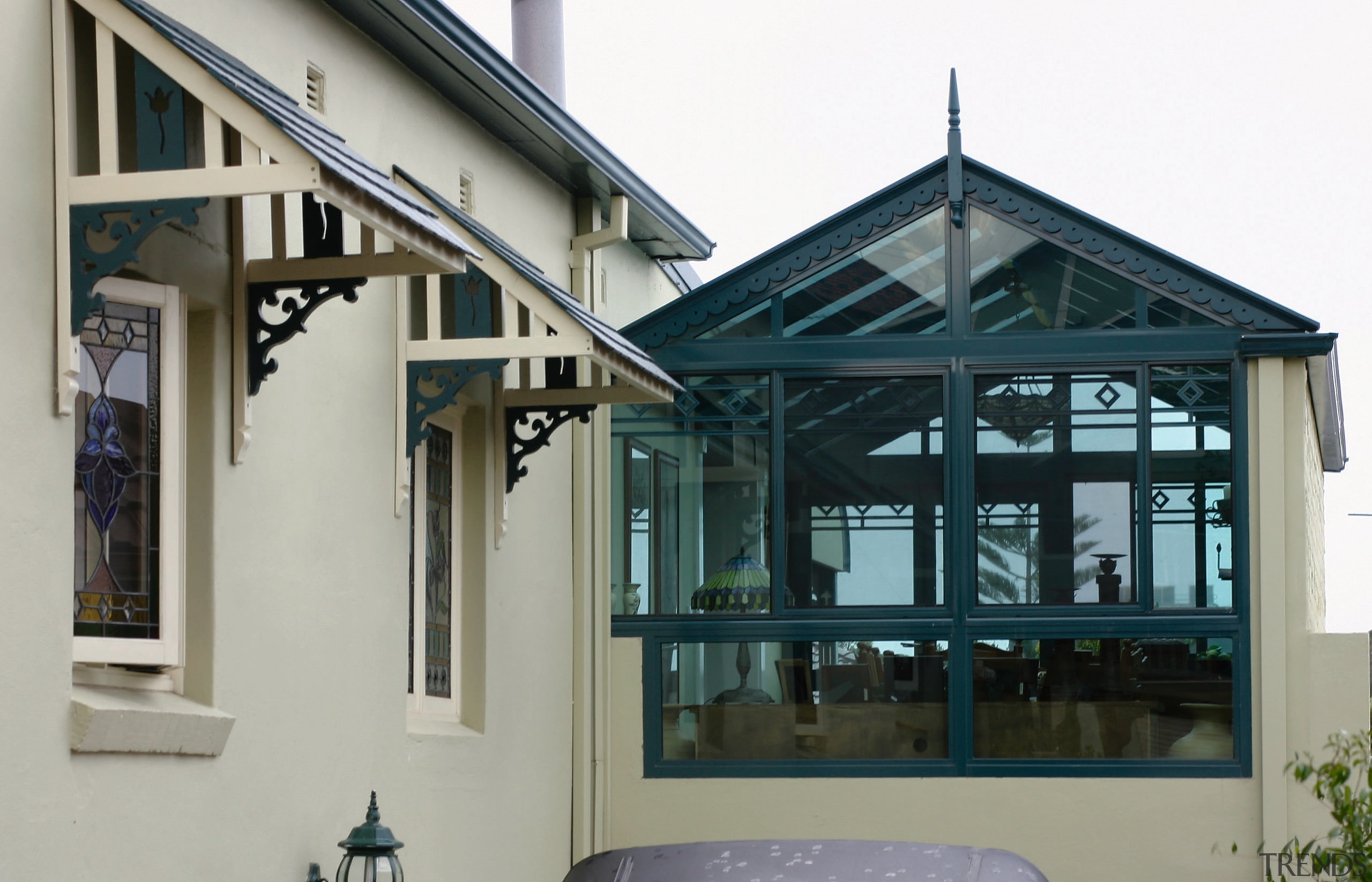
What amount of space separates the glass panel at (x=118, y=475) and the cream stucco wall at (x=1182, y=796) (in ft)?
15.2

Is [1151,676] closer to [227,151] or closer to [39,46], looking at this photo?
[227,151]

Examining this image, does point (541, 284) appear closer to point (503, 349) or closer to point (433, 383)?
point (503, 349)

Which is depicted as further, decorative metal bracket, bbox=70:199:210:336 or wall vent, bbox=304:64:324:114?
wall vent, bbox=304:64:324:114

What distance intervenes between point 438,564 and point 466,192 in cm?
190

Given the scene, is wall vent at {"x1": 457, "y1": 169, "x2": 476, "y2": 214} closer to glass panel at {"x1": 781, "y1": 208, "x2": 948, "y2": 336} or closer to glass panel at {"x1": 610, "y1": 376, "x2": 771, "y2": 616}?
glass panel at {"x1": 610, "y1": 376, "x2": 771, "y2": 616}

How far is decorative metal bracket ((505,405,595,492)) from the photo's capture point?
860 cm

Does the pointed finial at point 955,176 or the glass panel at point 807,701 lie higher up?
the pointed finial at point 955,176

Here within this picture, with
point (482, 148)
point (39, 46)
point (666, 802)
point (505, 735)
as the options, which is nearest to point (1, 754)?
point (39, 46)

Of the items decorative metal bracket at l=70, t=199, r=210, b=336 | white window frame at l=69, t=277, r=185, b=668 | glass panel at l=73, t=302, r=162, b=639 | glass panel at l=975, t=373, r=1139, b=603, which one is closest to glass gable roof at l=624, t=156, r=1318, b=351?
glass panel at l=975, t=373, r=1139, b=603

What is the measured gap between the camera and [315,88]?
700 centimetres

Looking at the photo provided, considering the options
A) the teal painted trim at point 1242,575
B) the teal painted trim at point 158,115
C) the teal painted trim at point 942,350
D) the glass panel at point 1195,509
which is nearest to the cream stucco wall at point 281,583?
the teal painted trim at point 158,115

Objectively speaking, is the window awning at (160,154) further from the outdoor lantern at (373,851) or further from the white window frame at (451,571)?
the white window frame at (451,571)

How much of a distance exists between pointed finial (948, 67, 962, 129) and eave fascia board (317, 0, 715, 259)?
1912mm

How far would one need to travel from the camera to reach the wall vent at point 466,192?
8.52 metres
